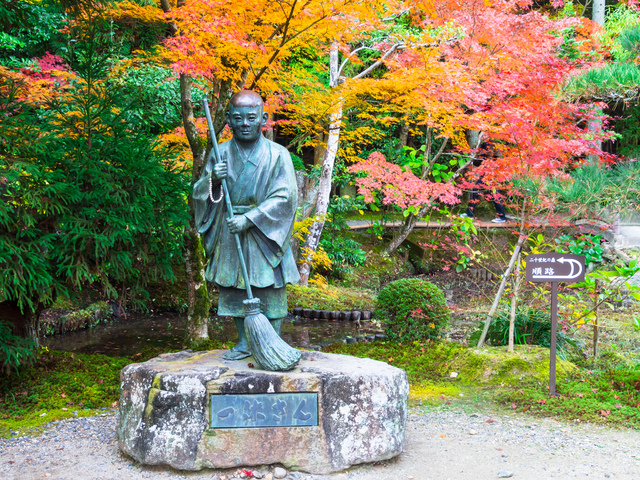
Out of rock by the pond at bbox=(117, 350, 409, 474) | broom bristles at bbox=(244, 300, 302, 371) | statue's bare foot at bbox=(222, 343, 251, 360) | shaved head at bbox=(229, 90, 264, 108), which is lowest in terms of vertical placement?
rock by the pond at bbox=(117, 350, 409, 474)

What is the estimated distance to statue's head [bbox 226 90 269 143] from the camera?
406 centimetres

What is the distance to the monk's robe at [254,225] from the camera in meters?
4.16

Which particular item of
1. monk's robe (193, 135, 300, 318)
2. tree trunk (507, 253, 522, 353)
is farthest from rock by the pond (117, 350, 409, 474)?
tree trunk (507, 253, 522, 353)

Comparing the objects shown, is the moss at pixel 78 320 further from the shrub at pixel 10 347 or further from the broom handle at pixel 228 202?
the broom handle at pixel 228 202

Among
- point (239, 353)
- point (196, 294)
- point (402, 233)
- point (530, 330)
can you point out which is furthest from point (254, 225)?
point (402, 233)

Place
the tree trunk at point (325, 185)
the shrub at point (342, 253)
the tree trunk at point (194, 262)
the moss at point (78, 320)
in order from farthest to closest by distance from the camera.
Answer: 1. the shrub at point (342, 253)
2. the tree trunk at point (325, 185)
3. the moss at point (78, 320)
4. the tree trunk at point (194, 262)

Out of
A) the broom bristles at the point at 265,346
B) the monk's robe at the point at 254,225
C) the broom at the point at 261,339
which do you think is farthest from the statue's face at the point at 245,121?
the broom bristles at the point at 265,346

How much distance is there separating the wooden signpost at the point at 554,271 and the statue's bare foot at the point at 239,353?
9.53 feet

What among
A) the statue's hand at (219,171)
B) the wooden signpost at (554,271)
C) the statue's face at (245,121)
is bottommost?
the wooden signpost at (554,271)

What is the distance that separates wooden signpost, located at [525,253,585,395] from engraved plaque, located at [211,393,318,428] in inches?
108

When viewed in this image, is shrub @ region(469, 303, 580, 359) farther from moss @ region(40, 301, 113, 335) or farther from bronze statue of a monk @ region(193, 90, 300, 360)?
moss @ region(40, 301, 113, 335)

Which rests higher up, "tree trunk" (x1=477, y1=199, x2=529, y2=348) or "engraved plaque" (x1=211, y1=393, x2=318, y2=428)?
"tree trunk" (x1=477, y1=199, x2=529, y2=348)

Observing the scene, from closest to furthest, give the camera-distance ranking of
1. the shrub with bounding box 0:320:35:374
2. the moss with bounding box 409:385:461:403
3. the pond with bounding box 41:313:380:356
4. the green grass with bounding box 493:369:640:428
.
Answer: the green grass with bounding box 493:369:640:428 → the shrub with bounding box 0:320:35:374 → the moss with bounding box 409:385:461:403 → the pond with bounding box 41:313:380:356

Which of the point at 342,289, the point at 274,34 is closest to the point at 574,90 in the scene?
the point at 274,34
